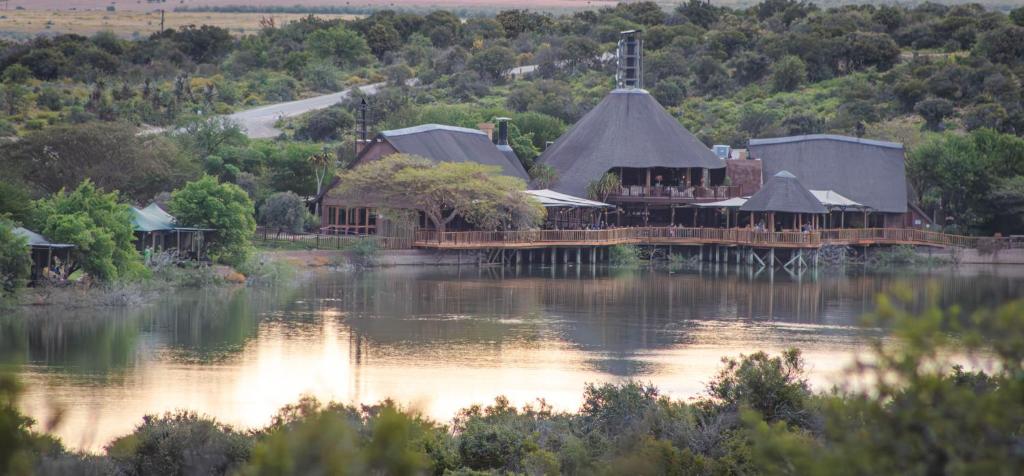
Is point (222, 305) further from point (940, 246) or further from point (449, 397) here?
point (940, 246)

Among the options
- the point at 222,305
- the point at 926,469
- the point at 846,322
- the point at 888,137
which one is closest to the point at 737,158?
the point at 888,137

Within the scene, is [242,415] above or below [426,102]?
below

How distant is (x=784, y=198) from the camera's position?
55.3 m

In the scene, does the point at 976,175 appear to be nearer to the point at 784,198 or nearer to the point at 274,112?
the point at 784,198

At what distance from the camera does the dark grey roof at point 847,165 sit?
5962 cm

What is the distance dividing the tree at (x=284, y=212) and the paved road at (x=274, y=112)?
20753 millimetres

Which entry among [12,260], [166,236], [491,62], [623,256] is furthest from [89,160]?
[491,62]

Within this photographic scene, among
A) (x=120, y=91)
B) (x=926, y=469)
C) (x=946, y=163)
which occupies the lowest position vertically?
(x=926, y=469)

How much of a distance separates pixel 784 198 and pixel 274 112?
38.0m

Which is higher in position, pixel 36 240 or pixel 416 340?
pixel 36 240

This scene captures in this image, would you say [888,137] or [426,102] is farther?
[426,102]

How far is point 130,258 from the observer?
38.2 m

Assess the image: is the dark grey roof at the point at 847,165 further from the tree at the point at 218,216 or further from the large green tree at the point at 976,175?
the tree at the point at 218,216

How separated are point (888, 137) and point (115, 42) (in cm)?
5993
